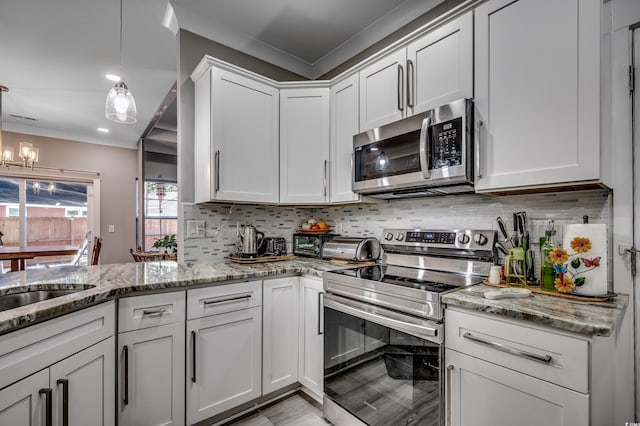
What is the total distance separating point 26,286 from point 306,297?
1.41m

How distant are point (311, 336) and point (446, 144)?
140 cm

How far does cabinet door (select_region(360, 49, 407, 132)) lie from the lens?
188 centimetres

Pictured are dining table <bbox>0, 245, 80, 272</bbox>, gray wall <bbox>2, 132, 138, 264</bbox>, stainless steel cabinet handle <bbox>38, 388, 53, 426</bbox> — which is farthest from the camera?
gray wall <bbox>2, 132, 138, 264</bbox>

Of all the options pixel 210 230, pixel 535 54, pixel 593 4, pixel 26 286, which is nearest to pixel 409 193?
pixel 535 54

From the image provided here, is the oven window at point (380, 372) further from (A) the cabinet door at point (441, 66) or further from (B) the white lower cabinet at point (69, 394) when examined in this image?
(A) the cabinet door at point (441, 66)

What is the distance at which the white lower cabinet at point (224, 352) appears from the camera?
5.39 ft

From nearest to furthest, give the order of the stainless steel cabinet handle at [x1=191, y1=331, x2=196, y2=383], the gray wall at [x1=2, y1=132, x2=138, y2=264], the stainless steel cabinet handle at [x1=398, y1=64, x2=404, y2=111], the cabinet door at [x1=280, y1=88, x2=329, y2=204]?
1. the stainless steel cabinet handle at [x1=191, y1=331, x2=196, y2=383]
2. the stainless steel cabinet handle at [x1=398, y1=64, x2=404, y2=111]
3. the cabinet door at [x1=280, y1=88, x2=329, y2=204]
4. the gray wall at [x1=2, y1=132, x2=138, y2=264]

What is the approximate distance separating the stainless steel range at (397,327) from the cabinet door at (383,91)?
0.77 meters

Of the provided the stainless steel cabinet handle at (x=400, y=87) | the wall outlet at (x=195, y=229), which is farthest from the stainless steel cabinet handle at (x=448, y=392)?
the wall outlet at (x=195, y=229)

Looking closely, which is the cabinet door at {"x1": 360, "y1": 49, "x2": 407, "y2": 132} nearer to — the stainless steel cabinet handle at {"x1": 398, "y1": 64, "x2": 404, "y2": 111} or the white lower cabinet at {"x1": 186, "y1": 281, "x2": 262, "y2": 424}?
the stainless steel cabinet handle at {"x1": 398, "y1": 64, "x2": 404, "y2": 111}

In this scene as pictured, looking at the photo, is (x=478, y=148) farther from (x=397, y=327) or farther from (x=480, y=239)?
(x=397, y=327)

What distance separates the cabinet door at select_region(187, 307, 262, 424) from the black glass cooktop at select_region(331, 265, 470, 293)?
2.13ft

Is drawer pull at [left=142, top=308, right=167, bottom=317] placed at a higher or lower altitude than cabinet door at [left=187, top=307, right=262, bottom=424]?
higher

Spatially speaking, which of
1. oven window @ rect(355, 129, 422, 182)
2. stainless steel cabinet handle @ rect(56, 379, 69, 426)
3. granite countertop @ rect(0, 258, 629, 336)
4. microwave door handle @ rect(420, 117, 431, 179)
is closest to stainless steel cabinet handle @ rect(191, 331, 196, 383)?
granite countertop @ rect(0, 258, 629, 336)
